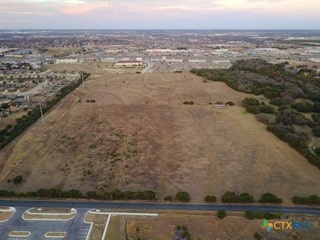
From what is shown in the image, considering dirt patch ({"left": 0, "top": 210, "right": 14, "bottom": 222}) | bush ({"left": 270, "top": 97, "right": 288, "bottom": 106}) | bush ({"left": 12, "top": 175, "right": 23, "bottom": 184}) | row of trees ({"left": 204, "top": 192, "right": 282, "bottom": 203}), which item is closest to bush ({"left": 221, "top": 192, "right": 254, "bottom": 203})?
row of trees ({"left": 204, "top": 192, "right": 282, "bottom": 203})

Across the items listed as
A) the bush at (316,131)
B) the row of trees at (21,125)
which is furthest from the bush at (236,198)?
the row of trees at (21,125)

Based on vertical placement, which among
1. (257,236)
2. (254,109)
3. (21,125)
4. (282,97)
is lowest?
(257,236)

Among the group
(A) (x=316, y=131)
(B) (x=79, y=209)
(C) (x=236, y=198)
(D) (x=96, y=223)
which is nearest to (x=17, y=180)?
(B) (x=79, y=209)

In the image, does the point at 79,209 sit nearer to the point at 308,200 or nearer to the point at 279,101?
the point at 308,200

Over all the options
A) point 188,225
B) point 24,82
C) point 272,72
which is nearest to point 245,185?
point 188,225

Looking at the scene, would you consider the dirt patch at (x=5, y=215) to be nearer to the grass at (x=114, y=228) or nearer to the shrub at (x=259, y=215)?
the grass at (x=114, y=228)

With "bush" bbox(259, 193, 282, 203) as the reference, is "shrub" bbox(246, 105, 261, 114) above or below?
above

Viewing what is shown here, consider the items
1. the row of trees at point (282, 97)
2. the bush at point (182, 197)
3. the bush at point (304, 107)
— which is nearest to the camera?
the bush at point (182, 197)

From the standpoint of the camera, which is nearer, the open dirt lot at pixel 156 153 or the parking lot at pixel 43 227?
the parking lot at pixel 43 227

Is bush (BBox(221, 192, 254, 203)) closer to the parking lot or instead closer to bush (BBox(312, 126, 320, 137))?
the parking lot
